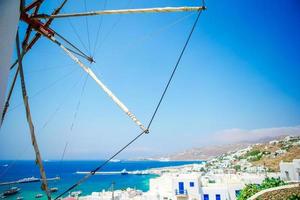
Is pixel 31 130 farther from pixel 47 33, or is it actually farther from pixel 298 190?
pixel 298 190

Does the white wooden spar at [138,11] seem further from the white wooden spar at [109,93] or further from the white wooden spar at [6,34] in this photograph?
the white wooden spar at [6,34]

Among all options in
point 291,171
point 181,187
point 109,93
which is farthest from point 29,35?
point 291,171

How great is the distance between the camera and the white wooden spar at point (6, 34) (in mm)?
1933

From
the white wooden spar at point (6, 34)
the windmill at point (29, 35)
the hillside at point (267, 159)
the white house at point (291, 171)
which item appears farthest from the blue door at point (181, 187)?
the white wooden spar at point (6, 34)

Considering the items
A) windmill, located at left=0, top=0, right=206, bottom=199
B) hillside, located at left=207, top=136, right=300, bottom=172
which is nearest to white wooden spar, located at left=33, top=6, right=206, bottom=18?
windmill, located at left=0, top=0, right=206, bottom=199

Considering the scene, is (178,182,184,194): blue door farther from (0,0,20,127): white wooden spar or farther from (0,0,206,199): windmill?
(0,0,20,127): white wooden spar

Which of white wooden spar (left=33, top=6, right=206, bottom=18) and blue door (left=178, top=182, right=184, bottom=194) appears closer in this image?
white wooden spar (left=33, top=6, right=206, bottom=18)

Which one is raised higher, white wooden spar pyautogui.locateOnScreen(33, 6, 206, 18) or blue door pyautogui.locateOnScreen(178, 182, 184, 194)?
white wooden spar pyautogui.locateOnScreen(33, 6, 206, 18)

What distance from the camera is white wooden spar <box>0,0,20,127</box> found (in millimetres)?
1933

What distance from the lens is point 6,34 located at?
6.53ft

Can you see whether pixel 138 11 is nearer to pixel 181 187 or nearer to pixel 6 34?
pixel 6 34

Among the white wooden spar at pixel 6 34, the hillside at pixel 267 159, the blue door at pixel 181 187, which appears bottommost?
the blue door at pixel 181 187

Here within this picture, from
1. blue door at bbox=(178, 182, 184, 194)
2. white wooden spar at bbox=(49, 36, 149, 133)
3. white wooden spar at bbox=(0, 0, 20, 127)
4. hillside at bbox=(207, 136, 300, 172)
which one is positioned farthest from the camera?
hillside at bbox=(207, 136, 300, 172)

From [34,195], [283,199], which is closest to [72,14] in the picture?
[283,199]
